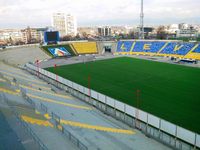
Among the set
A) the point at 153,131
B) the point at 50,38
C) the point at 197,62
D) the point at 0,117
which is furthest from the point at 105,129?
the point at 50,38

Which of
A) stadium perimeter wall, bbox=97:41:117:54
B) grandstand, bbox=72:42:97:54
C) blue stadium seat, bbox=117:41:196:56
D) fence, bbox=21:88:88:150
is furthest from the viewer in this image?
stadium perimeter wall, bbox=97:41:117:54

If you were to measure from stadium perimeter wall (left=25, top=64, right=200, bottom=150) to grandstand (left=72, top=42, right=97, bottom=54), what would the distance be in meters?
45.1

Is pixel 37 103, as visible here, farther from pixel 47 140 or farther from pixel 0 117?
pixel 47 140

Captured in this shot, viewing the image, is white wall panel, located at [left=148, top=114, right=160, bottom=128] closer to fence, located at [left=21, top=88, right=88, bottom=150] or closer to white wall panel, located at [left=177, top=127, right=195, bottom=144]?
white wall panel, located at [left=177, top=127, right=195, bottom=144]

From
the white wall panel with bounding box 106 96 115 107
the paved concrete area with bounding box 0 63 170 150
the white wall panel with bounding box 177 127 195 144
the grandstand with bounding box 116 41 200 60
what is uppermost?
the grandstand with bounding box 116 41 200 60

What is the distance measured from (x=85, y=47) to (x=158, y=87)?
46725 millimetres

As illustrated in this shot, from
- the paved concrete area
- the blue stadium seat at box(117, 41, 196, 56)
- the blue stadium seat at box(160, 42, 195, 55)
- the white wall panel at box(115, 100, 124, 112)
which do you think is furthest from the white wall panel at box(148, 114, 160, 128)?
the blue stadium seat at box(160, 42, 195, 55)

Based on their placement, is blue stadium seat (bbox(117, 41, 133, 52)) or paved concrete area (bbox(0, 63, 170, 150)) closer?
paved concrete area (bbox(0, 63, 170, 150))

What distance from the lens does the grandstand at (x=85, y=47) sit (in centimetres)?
7329

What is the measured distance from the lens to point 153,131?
17547mm

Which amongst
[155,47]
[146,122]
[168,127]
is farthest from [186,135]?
[155,47]

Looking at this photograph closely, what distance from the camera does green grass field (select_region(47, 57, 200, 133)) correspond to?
2251 cm

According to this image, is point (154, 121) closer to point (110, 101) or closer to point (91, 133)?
point (91, 133)

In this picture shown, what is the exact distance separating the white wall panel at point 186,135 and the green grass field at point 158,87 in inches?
154
